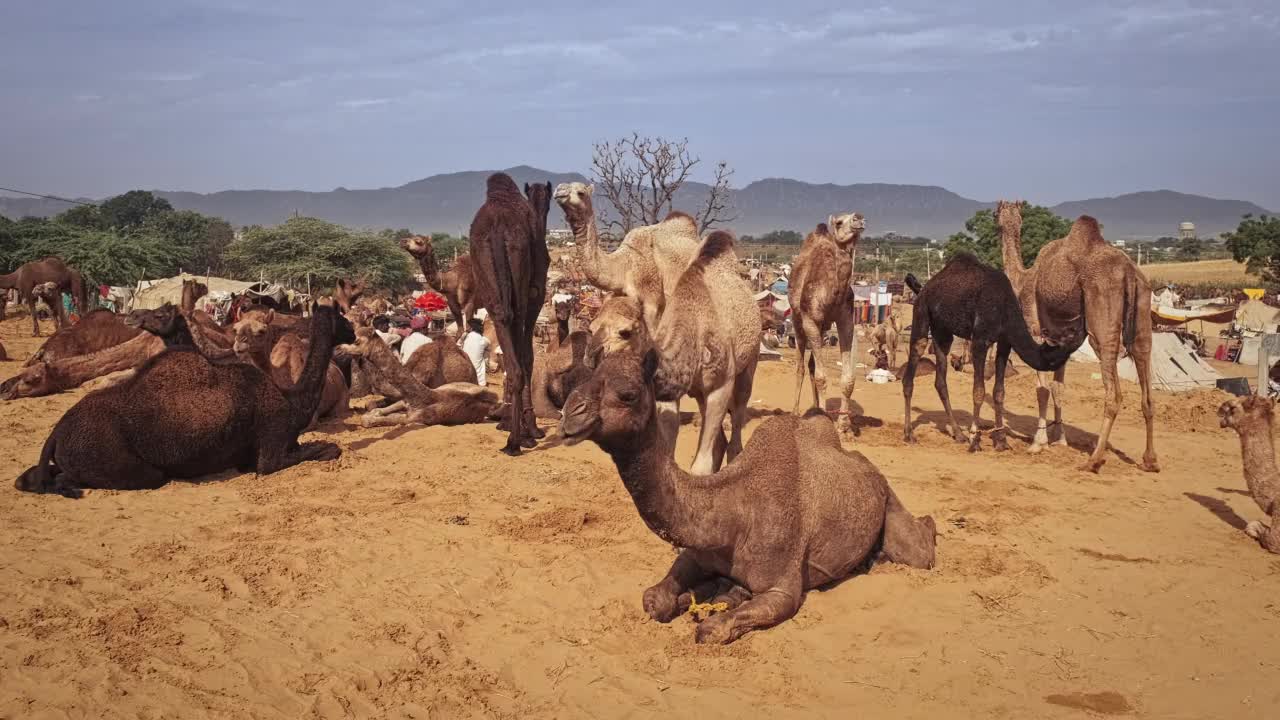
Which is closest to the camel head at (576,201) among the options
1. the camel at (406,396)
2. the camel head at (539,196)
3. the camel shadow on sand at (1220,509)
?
the camel head at (539,196)

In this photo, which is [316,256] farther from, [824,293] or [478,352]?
[824,293]

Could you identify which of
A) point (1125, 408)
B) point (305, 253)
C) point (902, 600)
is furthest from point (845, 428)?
point (305, 253)

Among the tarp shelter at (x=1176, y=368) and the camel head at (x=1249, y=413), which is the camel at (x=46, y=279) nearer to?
the camel head at (x=1249, y=413)

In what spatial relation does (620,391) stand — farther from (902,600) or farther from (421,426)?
(421,426)

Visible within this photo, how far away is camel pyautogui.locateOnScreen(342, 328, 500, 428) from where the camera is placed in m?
11.2

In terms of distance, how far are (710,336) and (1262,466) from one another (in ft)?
15.4

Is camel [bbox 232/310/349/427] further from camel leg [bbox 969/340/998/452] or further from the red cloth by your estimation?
the red cloth

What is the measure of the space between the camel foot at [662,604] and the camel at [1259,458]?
500 centimetres

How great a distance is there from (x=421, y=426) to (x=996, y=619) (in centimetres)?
764

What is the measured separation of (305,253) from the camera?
53.2 metres

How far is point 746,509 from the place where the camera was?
514 centimetres

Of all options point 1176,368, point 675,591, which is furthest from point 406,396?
point 1176,368

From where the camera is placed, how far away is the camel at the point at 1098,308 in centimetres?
993

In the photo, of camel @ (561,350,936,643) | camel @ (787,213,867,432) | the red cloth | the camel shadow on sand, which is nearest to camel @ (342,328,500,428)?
camel @ (787,213,867,432)
